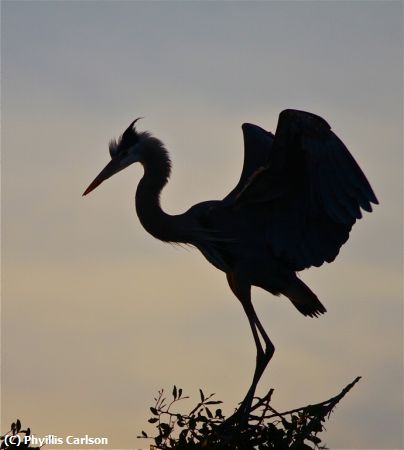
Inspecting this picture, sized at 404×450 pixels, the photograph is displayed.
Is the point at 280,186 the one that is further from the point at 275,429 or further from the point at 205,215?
the point at 275,429

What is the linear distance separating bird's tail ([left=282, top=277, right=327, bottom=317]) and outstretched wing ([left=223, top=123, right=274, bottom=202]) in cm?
102

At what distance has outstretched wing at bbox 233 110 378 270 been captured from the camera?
8977 mm

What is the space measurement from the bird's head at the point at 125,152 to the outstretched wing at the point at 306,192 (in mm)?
1064

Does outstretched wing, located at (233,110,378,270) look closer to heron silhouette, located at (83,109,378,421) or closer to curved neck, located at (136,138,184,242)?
heron silhouette, located at (83,109,378,421)

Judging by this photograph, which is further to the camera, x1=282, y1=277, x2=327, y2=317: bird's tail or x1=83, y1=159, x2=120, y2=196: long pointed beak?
x1=83, y1=159, x2=120, y2=196: long pointed beak

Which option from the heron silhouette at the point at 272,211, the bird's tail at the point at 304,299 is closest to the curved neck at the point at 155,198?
the heron silhouette at the point at 272,211

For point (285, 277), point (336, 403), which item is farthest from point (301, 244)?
point (336, 403)

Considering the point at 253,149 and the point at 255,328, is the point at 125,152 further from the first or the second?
the point at 255,328

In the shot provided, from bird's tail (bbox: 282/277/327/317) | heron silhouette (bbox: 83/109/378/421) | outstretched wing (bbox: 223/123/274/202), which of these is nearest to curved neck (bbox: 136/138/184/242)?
heron silhouette (bbox: 83/109/378/421)

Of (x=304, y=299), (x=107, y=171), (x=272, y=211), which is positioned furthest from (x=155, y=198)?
(x=304, y=299)

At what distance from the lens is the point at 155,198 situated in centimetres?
995

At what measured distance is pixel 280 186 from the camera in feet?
30.8

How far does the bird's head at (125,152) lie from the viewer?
33.1 feet

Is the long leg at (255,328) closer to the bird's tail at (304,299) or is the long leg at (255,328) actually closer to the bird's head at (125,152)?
the bird's tail at (304,299)
